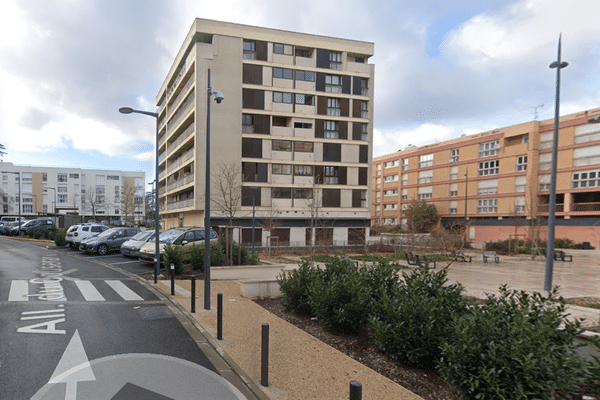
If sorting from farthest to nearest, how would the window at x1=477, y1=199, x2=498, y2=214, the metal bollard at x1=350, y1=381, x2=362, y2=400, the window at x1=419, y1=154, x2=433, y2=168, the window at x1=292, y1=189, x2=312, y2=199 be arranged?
the window at x1=419, y1=154, x2=433, y2=168, the window at x1=477, y1=199, x2=498, y2=214, the window at x1=292, y1=189, x2=312, y2=199, the metal bollard at x1=350, y1=381, x2=362, y2=400

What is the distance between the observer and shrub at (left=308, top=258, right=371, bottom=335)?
20.2 feet

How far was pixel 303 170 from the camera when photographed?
3350cm

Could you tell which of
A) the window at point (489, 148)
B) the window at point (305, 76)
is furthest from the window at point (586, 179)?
the window at point (305, 76)

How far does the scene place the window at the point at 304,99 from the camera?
33.3m

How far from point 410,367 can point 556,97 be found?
37.9 feet

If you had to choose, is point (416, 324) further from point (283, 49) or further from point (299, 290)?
point (283, 49)

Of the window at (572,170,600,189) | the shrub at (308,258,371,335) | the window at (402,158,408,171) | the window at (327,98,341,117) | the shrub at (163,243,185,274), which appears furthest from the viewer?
the window at (402,158,408,171)

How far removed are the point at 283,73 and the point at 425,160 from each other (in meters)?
29.3

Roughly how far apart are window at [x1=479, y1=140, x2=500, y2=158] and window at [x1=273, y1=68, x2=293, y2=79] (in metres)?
27.8

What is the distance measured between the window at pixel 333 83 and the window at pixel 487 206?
24542 millimetres

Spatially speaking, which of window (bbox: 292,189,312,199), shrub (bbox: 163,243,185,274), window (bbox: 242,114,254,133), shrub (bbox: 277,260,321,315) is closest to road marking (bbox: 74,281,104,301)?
shrub (bbox: 163,243,185,274)

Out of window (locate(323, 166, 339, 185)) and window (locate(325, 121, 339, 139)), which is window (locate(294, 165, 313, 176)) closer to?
window (locate(323, 166, 339, 185))

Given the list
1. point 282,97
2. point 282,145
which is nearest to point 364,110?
point 282,97

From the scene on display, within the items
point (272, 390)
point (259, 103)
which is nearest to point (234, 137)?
point (259, 103)
